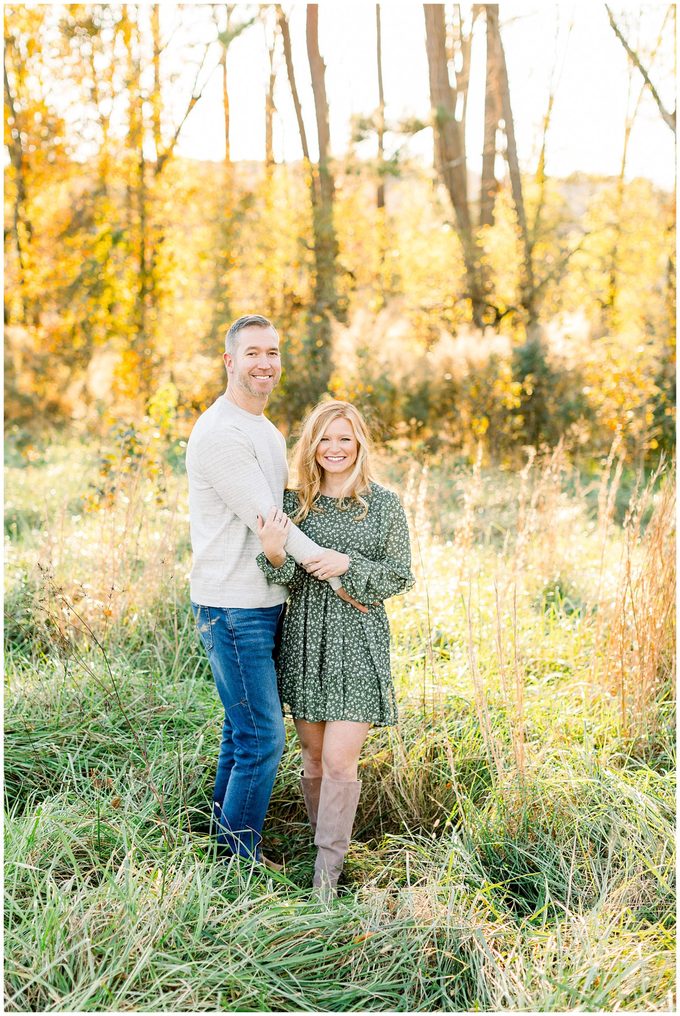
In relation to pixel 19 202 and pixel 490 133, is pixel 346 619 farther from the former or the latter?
pixel 490 133

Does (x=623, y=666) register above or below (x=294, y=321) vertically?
below

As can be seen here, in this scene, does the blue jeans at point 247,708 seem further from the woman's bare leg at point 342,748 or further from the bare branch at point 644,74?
the bare branch at point 644,74

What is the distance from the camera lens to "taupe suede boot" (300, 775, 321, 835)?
2.96 meters

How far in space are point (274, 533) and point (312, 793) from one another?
37.7 inches

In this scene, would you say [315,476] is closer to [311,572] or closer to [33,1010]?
[311,572]

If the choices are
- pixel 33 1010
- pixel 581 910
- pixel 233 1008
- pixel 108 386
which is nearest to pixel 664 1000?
pixel 581 910

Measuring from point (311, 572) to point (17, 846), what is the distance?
119 cm

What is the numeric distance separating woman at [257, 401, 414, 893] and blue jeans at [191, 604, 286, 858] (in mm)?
116

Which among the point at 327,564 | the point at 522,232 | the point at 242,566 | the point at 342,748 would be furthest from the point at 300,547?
the point at 522,232

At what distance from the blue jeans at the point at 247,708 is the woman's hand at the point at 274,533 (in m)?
0.23

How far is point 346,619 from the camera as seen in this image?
2826 millimetres

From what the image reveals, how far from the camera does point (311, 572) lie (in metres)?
2.72

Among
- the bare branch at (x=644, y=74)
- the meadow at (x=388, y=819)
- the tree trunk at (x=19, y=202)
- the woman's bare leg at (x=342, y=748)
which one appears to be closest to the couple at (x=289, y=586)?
the woman's bare leg at (x=342, y=748)

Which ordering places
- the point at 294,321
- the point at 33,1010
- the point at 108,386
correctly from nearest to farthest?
the point at 33,1010, the point at 294,321, the point at 108,386
